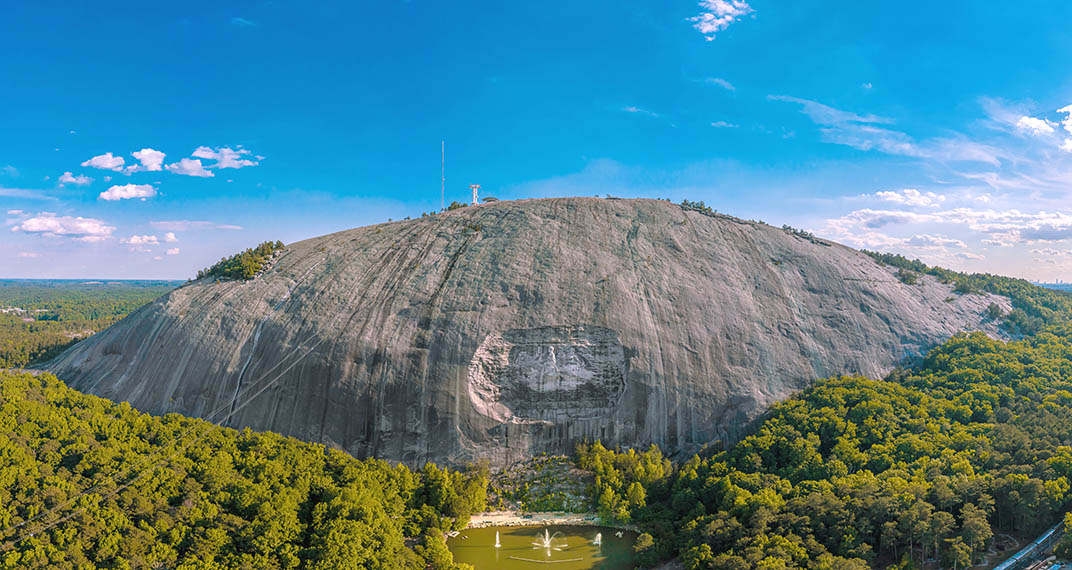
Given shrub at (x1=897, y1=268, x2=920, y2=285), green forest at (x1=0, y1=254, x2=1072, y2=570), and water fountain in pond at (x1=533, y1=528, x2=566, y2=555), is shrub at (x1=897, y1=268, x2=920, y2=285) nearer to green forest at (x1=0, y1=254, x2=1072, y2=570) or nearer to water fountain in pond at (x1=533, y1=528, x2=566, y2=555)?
green forest at (x1=0, y1=254, x2=1072, y2=570)

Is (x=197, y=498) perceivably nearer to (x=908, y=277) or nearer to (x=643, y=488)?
(x=643, y=488)

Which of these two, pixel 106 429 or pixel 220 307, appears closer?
pixel 106 429

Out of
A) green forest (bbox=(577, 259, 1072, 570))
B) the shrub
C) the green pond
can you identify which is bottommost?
the green pond

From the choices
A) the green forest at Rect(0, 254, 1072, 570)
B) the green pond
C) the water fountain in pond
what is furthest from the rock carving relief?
the water fountain in pond

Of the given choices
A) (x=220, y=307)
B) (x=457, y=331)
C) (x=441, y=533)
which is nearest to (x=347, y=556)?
(x=441, y=533)

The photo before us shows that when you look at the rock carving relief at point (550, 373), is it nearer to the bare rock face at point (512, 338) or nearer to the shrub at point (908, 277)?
the bare rock face at point (512, 338)

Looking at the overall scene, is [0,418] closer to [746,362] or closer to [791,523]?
[791,523]

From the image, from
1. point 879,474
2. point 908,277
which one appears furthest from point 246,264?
point 908,277
